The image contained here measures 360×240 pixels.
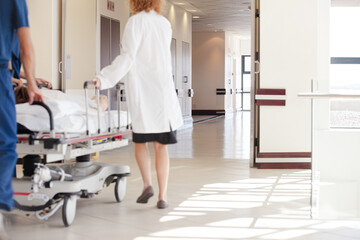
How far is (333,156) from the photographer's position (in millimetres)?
3975

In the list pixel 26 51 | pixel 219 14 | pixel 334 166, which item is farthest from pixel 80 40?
pixel 219 14

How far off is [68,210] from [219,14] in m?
14.4

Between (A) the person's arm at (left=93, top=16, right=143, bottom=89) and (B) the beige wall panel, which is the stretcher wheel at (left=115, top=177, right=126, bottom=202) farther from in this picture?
(B) the beige wall panel

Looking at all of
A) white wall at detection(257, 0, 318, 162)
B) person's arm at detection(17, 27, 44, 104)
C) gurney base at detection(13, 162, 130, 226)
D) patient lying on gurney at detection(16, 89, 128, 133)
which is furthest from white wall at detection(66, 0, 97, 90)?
person's arm at detection(17, 27, 44, 104)

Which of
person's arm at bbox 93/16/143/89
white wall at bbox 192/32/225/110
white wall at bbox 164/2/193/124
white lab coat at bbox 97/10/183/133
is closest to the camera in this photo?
person's arm at bbox 93/16/143/89

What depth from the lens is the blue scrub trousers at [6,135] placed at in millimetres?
2814

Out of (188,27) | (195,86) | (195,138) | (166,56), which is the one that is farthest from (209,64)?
(166,56)

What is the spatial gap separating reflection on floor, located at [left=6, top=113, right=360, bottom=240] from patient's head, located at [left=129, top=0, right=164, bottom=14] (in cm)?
156

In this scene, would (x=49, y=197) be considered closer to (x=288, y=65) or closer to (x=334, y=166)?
(x=334, y=166)

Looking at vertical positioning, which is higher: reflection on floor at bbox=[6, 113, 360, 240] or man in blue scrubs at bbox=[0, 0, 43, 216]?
man in blue scrubs at bbox=[0, 0, 43, 216]

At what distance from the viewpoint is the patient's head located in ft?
14.1

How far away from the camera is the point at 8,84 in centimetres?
283

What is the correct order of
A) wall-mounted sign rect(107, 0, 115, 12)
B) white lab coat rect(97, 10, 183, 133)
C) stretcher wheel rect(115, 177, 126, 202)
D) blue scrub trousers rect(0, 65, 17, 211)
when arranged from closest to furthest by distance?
blue scrub trousers rect(0, 65, 17, 211), white lab coat rect(97, 10, 183, 133), stretcher wheel rect(115, 177, 126, 202), wall-mounted sign rect(107, 0, 115, 12)

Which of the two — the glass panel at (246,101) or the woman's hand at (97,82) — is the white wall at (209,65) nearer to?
the glass panel at (246,101)
